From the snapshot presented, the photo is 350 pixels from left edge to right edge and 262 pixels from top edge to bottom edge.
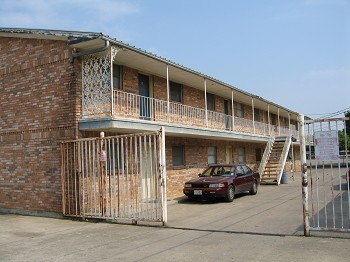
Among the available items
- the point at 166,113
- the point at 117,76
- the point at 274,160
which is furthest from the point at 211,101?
the point at 117,76

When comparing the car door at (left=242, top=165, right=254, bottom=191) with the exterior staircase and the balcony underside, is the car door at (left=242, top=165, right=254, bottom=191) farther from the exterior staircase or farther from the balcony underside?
the exterior staircase

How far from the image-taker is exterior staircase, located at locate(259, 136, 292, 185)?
74.3ft

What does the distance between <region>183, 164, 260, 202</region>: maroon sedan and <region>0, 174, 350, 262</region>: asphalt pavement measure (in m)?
1.77

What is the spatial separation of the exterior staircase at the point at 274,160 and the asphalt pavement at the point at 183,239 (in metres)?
10.6

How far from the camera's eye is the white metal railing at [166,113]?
13609 millimetres

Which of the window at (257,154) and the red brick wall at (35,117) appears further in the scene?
the window at (257,154)

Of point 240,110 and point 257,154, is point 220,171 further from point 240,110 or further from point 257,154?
point 257,154

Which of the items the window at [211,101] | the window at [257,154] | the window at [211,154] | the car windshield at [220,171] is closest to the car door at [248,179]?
the car windshield at [220,171]

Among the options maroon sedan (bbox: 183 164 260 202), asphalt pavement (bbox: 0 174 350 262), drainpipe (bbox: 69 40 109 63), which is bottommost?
asphalt pavement (bbox: 0 174 350 262)

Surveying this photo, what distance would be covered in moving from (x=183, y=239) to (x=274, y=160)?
684 inches

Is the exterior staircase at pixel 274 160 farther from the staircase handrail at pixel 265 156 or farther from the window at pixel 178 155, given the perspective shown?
the window at pixel 178 155

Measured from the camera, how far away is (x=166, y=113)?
1641 centimetres

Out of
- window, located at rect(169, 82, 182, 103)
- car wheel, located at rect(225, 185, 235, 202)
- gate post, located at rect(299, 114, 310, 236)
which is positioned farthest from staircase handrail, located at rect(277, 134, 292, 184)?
gate post, located at rect(299, 114, 310, 236)

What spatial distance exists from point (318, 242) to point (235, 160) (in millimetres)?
16464
